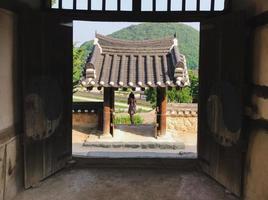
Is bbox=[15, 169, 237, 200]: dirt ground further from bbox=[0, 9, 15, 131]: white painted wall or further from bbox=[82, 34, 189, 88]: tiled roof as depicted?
bbox=[82, 34, 189, 88]: tiled roof

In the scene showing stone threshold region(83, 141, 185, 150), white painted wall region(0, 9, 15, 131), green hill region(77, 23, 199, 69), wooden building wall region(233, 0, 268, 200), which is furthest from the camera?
green hill region(77, 23, 199, 69)

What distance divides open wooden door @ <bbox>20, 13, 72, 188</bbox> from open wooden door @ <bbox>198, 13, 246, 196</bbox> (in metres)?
2.00

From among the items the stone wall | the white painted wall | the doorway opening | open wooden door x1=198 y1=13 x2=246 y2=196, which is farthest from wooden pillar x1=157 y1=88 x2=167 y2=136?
the white painted wall

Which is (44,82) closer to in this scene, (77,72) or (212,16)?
(212,16)

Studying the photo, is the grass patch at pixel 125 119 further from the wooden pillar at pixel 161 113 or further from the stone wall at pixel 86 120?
the wooden pillar at pixel 161 113

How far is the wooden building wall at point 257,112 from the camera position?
3.70 m

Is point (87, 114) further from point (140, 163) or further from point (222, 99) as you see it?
point (222, 99)

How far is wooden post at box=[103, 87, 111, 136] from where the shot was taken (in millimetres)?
11934

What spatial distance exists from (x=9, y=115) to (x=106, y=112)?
788cm

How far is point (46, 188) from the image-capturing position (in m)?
4.53

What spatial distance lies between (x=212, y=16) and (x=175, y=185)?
2442 mm

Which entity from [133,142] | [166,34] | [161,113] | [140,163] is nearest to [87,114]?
[133,142]

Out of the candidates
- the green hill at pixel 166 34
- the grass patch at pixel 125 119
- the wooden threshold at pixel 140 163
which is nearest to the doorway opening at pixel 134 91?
the grass patch at pixel 125 119

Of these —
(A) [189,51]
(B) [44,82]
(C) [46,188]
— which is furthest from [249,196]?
(A) [189,51]
